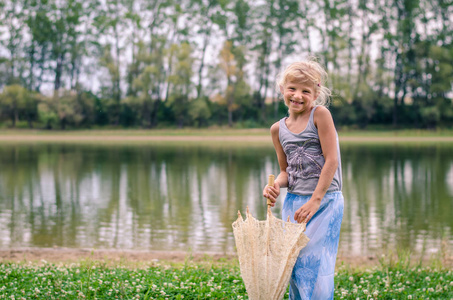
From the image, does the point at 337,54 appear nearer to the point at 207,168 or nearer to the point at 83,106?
the point at 83,106

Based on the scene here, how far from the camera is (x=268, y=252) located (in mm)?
3254

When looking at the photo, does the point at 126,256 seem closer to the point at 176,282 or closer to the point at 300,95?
the point at 176,282

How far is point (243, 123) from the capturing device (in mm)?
47375

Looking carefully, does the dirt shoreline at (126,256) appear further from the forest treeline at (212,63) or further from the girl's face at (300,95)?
the forest treeline at (212,63)

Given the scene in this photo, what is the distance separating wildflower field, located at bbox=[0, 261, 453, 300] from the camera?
14.6 feet

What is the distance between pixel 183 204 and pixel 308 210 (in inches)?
363

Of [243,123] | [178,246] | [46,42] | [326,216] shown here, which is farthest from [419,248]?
[46,42]

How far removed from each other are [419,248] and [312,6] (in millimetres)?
44576

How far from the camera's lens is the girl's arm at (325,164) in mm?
3256

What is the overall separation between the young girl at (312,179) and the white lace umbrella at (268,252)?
14cm

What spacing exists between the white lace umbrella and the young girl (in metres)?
0.14

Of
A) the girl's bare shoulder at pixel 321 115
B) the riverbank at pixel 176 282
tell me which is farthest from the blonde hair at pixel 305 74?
the riverbank at pixel 176 282

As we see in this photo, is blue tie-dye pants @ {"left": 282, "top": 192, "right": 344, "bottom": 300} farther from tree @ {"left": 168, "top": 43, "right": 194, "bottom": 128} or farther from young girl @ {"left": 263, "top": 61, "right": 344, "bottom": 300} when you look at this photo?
tree @ {"left": 168, "top": 43, "right": 194, "bottom": 128}

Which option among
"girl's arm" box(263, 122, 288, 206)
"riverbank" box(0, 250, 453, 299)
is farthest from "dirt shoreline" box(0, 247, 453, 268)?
"girl's arm" box(263, 122, 288, 206)
